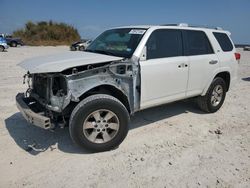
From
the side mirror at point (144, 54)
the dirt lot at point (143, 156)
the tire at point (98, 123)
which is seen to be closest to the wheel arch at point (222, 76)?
the dirt lot at point (143, 156)

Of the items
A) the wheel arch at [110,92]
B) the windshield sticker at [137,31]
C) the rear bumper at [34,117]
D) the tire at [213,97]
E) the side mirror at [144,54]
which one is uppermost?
the windshield sticker at [137,31]

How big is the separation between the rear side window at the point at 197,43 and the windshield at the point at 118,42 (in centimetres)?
112

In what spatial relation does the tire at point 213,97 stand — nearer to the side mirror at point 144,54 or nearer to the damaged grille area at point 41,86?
the side mirror at point 144,54

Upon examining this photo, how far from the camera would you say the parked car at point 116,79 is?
3.68m

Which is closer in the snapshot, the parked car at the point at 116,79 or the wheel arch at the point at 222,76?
the parked car at the point at 116,79

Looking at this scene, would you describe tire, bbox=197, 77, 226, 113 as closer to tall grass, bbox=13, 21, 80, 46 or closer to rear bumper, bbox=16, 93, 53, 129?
rear bumper, bbox=16, 93, 53, 129

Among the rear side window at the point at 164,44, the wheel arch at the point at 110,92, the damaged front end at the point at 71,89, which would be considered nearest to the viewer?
the damaged front end at the point at 71,89

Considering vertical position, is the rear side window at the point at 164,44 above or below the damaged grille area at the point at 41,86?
above

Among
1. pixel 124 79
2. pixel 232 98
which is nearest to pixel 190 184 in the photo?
pixel 124 79

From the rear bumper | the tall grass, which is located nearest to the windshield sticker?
the rear bumper

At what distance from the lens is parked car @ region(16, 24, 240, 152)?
3680 mm

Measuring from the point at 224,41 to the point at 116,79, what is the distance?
331cm

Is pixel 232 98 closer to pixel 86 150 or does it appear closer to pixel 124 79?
pixel 124 79

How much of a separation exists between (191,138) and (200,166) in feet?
3.20
